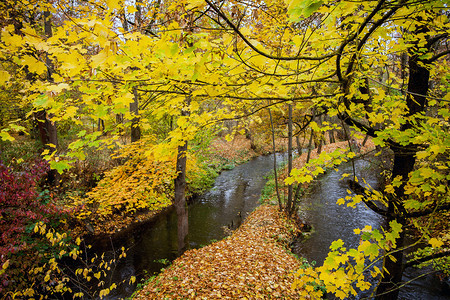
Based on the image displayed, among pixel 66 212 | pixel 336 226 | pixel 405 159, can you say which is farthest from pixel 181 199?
pixel 336 226

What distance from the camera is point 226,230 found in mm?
8445

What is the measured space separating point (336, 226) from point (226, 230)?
14.0ft

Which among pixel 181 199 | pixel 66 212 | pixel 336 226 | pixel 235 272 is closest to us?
pixel 235 272

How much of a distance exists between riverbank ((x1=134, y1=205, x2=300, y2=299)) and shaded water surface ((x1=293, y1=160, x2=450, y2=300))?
957 millimetres

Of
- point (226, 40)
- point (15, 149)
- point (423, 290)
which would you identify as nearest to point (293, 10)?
point (226, 40)

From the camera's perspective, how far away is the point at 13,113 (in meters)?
9.02

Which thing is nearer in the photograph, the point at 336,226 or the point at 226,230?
the point at 336,226

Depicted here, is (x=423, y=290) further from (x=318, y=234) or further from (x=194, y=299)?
(x=194, y=299)

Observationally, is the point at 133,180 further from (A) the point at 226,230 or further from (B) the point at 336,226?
(B) the point at 336,226

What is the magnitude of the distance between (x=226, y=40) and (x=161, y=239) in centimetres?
828

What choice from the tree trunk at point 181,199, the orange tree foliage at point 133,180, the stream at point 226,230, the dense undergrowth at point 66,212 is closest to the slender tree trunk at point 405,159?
the stream at point 226,230

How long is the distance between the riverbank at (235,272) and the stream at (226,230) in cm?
100

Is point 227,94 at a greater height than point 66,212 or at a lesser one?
greater

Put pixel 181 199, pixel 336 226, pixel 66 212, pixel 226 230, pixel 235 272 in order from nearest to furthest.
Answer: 1. pixel 235 272
2. pixel 66 212
3. pixel 181 199
4. pixel 336 226
5. pixel 226 230
